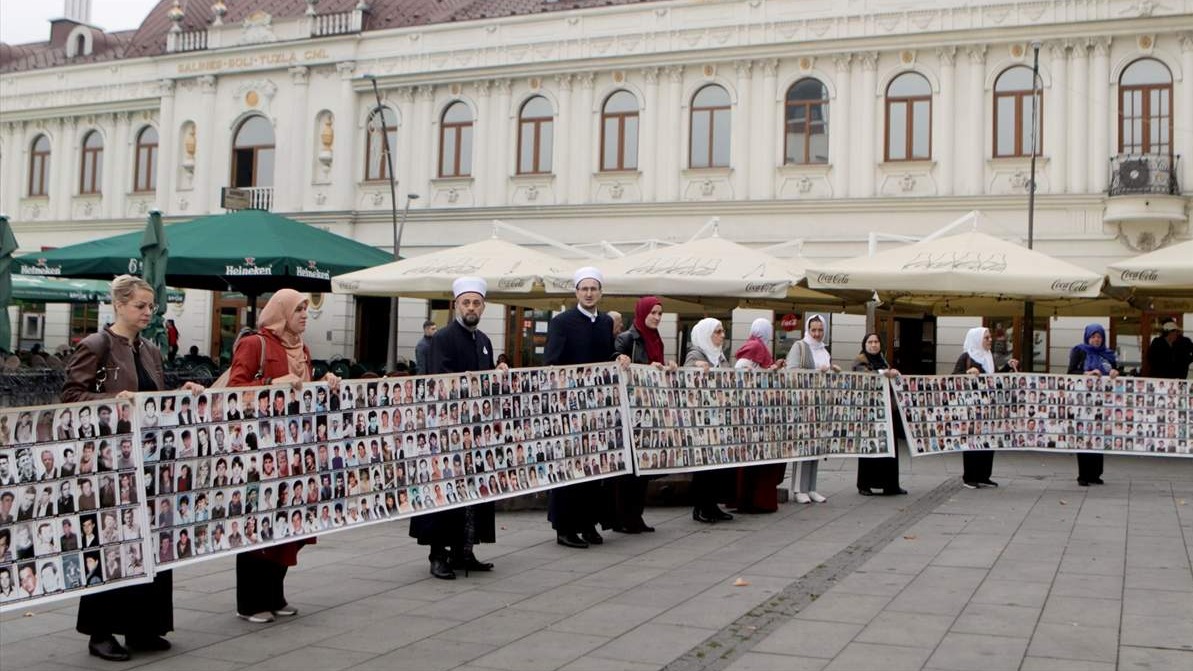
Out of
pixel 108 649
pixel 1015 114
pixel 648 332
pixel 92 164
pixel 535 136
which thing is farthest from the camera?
pixel 92 164

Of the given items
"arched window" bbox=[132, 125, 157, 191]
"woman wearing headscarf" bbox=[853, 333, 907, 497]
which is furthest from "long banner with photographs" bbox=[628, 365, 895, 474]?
"arched window" bbox=[132, 125, 157, 191]

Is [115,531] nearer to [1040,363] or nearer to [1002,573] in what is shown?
[1002,573]

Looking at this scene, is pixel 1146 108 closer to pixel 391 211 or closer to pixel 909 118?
pixel 909 118

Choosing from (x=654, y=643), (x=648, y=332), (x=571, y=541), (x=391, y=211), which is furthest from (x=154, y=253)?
(x=391, y=211)

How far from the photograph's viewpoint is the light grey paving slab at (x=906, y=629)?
6.26 m

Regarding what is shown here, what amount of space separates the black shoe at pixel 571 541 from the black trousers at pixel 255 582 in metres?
3.05

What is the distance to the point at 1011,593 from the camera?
24.7 feet

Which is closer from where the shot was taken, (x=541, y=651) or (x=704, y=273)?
(x=541, y=651)

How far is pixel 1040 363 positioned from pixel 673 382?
19508 mm

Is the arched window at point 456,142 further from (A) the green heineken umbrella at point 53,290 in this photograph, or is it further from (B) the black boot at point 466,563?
(B) the black boot at point 466,563

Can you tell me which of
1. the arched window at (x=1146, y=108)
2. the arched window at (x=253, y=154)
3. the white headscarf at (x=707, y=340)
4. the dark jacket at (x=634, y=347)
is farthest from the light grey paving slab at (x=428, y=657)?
the arched window at (x=253, y=154)

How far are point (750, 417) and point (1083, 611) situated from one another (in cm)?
442

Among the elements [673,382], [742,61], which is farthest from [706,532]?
[742,61]

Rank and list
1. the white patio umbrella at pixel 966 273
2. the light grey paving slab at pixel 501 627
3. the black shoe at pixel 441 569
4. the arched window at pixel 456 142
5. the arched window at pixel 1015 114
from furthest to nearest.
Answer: the arched window at pixel 456 142, the arched window at pixel 1015 114, the white patio umbrella at pixel 966 273, the black shoe at pixel 441 569, the light grey paving slab at pixel 501 627
